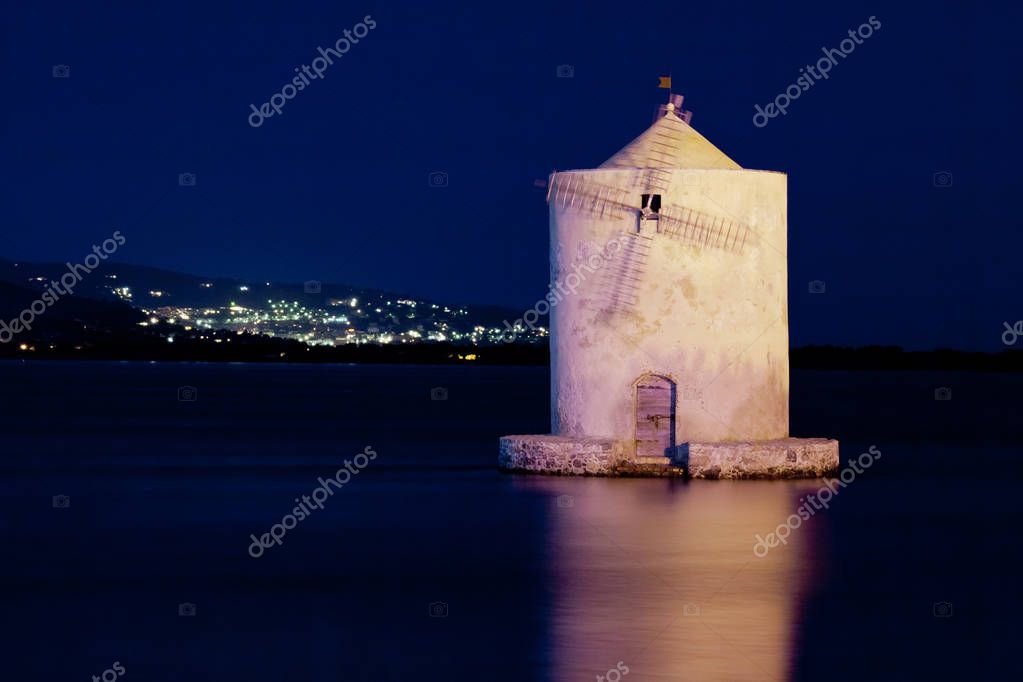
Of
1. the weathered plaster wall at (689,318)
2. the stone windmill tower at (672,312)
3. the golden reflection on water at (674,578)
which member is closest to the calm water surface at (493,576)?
the golden reflection on water at (674,578)

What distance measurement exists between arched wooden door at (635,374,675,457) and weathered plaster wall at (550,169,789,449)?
0.11 metres

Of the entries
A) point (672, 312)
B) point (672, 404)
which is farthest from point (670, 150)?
point (672, 404)

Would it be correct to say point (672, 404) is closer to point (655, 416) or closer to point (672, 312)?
point (655, 416)

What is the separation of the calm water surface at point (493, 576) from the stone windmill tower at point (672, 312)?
2.52 feet

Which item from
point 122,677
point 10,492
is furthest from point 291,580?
point 10,492

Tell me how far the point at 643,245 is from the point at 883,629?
1033cm

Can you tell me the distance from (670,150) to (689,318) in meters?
2.12

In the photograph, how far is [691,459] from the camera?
75.1ft

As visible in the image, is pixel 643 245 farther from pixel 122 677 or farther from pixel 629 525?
pixel 122 677

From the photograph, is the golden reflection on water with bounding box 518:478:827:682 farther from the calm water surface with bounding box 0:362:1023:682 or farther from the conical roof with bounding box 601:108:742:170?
the conical roof with bounding box 601:108:742:170

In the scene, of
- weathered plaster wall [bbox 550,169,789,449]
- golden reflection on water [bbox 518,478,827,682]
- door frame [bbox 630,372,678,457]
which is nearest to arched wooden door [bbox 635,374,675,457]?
door frame [bbox 630,372,678,457]

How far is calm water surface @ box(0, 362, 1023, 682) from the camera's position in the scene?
11742mm

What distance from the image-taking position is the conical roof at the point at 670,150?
23188 mm

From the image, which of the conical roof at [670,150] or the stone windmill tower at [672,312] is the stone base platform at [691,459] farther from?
the conical roof at [670,150]
